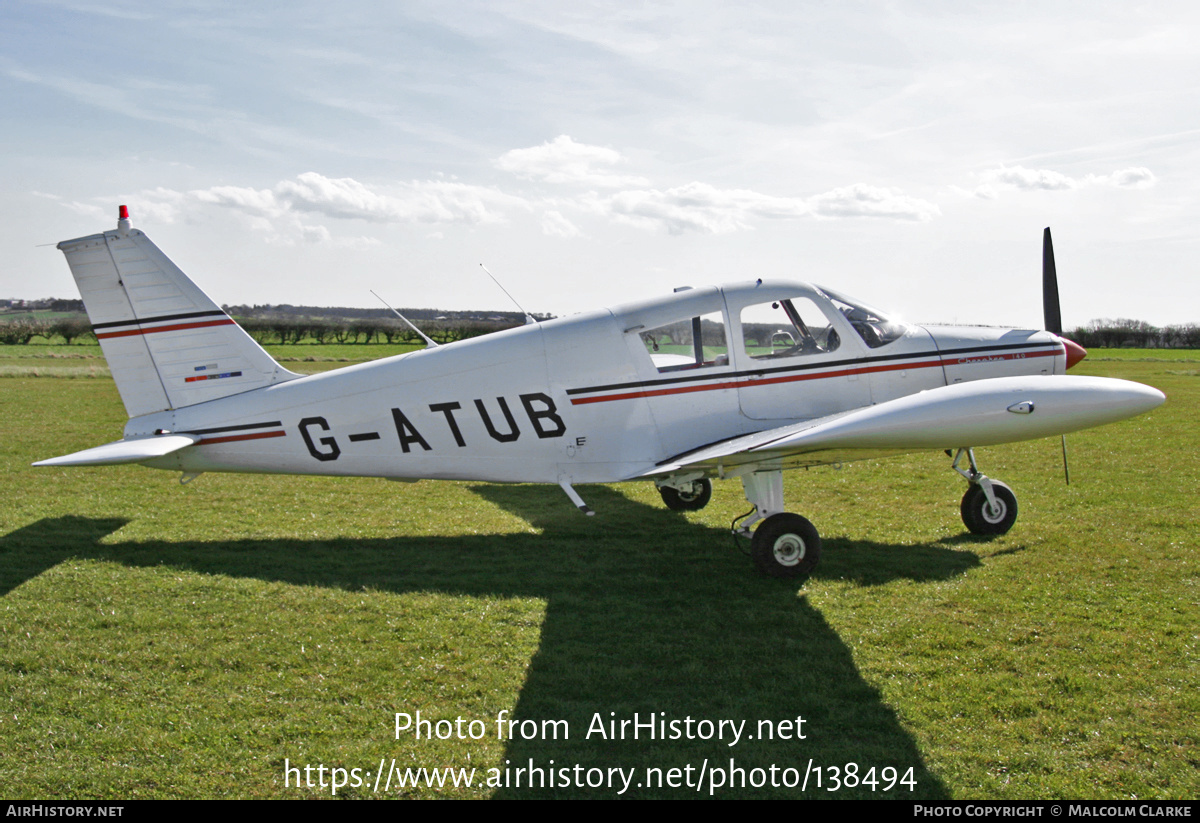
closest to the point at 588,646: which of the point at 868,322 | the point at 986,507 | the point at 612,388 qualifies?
the point at 612,388

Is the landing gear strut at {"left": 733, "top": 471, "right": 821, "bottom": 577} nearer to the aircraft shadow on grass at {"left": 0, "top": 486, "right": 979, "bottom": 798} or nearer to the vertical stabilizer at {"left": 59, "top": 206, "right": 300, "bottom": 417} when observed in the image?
the aircraft shadow on grass at {"left": 0, "top": 486, "right": 979, "bottom": 798}

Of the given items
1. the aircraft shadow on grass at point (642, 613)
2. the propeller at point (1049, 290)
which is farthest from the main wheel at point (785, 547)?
the propeller at point (1049, 290)

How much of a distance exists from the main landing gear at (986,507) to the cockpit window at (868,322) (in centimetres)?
154

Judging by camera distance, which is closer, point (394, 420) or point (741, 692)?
point (741, 692)

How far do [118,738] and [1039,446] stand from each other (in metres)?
14.6

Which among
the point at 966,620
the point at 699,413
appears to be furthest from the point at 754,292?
the point at 966,620

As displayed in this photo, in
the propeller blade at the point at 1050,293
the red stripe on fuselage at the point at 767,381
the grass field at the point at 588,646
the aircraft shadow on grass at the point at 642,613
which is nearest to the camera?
the grass field at the point at 588,646

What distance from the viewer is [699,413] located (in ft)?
23.7

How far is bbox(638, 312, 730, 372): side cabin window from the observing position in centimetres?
720

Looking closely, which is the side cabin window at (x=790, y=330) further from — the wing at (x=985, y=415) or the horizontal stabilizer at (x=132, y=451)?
the horizontal stabilizer at (x=132, y=451)

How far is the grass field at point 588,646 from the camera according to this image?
3932mm

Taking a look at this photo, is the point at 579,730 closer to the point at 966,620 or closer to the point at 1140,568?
the point at 966,620

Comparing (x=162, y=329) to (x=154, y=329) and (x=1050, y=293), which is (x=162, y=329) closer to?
(x=154, y=329)

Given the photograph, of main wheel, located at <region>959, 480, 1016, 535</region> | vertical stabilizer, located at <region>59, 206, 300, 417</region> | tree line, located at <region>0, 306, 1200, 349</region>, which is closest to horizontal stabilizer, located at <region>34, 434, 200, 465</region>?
vertical stabilizer, located at <region>59, 206, 300, 417</region>
